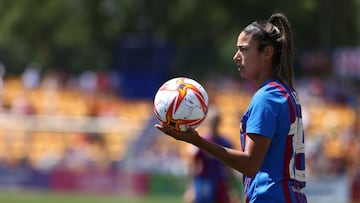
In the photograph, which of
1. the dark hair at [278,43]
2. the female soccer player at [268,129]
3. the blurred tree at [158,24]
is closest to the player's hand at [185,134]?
the female soccer player at [268,129]

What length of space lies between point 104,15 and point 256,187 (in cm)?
2105

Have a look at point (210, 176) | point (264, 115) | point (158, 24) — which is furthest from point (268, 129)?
point (158, 24)

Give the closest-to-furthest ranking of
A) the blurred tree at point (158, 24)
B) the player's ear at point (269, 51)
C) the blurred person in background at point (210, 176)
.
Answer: the player's ear at point (269, 51) → the blurred person in background at point (210, 176) → the blurred tree at point (158, 24)

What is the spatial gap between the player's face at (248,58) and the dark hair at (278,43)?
0.03 meters

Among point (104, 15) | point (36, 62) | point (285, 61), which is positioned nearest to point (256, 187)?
point (285, 61)

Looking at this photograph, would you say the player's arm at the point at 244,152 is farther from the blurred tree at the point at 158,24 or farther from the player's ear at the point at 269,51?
the blurred tree at the point at 158,24

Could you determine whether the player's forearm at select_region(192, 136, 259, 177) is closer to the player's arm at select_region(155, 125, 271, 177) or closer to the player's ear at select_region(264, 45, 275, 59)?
the player's arm at select_region(155, 125, 271, 177)

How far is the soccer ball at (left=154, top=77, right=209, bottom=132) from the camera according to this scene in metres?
4.78

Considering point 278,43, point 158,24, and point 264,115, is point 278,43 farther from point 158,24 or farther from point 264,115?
point 158,24

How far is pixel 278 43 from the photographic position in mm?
4926

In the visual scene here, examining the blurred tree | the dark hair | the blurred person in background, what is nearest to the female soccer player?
the dark hair

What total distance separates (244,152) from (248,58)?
503 millimetres

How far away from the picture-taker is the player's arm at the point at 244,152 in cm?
468

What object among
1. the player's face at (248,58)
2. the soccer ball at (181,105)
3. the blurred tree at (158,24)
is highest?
the blurred tree at (158,24)
